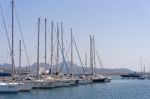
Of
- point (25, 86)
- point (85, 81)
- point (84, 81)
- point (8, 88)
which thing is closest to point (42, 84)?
point (25, 86)

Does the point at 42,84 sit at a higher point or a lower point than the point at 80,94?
higher

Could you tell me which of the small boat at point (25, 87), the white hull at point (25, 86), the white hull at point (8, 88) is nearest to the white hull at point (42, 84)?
the white hull at point (25, 86)

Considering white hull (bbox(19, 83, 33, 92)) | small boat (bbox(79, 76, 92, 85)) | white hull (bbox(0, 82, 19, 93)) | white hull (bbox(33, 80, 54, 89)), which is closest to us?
white hull (bbox(0, 82, 19, 93))

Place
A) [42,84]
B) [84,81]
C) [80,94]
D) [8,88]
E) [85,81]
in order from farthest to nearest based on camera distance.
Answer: [85,81]
[84,81]
[42,84]
[80,94]
[8,88]

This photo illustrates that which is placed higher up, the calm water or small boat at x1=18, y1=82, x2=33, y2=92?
small boat at x1=18, y1=82, x2=33, y2=92

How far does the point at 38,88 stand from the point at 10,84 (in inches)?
393

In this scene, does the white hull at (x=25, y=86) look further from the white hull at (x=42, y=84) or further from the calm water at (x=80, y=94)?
the white hull at (x=42, y=84)

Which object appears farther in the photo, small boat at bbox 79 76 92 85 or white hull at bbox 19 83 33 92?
small boat at bbox 79 76 92 85

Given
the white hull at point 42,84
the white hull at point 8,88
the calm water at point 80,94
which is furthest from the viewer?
the white hull at point 42,84

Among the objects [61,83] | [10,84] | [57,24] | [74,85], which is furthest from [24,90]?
[57,24]

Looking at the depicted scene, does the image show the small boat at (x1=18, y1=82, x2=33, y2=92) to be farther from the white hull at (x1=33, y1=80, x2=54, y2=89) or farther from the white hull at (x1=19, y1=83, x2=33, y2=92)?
the white hull at (x1=33, y1=80, x2=54, y2=89)

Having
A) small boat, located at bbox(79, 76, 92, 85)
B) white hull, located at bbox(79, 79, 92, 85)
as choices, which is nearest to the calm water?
white hull, located at bbox(79, 79, 92, 85)

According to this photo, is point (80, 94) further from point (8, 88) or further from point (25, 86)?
point (8, 88)

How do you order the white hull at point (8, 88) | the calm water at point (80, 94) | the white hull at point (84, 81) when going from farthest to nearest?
1. the white hull at point (84, 81)
2. the white hull at point (8, 88)
3. the calm water at point (80, 94)
